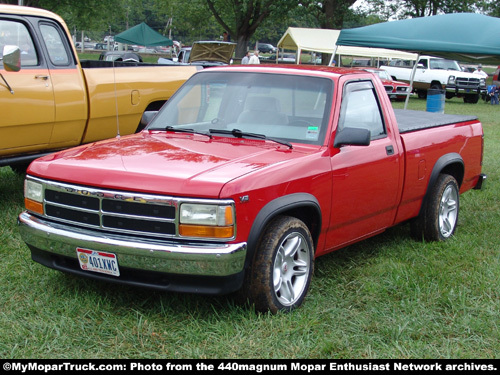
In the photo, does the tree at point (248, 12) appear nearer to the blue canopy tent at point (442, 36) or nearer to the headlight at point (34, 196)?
the blue canopy tent at point (442, 36)

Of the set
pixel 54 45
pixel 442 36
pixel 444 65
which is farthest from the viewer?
pixel 444 65

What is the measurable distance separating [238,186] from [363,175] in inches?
56.2

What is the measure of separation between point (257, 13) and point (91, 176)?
108ft

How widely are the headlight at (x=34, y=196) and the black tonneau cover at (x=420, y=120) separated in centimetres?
298

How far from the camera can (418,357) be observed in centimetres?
342

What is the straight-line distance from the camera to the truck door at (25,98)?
19.4 feet

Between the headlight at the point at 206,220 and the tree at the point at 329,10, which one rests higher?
the tree at the point at 329,10

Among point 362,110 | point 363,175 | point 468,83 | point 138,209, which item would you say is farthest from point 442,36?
point 468,83

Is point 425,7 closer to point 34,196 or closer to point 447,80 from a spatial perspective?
point 447,80

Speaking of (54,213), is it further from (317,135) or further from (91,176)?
(317,135)

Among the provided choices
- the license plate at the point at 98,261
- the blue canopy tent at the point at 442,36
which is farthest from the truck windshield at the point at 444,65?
the license plate at the point at 98,261

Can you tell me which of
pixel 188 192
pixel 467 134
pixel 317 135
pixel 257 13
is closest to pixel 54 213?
pixel 188 192

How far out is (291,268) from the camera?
4031 mm

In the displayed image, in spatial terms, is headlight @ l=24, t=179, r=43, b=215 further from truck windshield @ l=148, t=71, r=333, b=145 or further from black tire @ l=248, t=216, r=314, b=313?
black tire @ l=248, t=216, r=314, b=313
